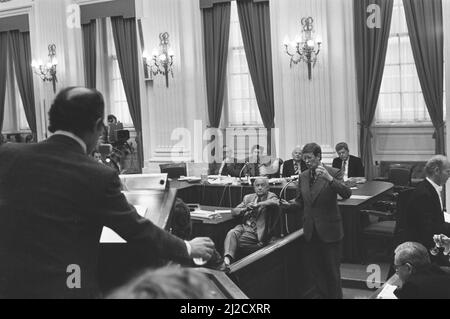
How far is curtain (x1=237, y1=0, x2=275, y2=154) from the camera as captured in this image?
33.1 ft

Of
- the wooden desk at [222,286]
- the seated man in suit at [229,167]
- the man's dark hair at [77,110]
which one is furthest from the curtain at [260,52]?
the man's dark hair at [77,110]

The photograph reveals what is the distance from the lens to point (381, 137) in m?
9.72

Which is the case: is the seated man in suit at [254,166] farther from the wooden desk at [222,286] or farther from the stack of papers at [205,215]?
the wooden desk at [222,286]

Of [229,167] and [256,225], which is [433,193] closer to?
[256,225]

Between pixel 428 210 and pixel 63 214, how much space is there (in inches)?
123

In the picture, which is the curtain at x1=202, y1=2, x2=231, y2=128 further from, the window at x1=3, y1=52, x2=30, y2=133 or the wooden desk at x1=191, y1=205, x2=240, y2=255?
the window at x1=3, y1=52, x2=30, y2=133

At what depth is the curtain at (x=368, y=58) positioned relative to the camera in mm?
9031

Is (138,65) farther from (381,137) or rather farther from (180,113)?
(381,137)

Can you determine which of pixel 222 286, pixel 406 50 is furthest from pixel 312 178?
pixel 406 50

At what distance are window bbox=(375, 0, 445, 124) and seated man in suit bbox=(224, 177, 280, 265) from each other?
13.6ft

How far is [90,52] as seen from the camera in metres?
12.2

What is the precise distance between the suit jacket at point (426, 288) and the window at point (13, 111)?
40.4ft

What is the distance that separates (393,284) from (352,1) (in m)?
6.68

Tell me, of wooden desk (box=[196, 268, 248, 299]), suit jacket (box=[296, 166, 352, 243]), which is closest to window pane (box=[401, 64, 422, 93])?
suit jacket (box=[296, 166, 352, 243])
